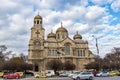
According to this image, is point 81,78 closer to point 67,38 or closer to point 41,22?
point 67,38

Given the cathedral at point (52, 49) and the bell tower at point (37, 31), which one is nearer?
the cathedral at point (52, 49)

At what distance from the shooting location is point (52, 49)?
274 feet

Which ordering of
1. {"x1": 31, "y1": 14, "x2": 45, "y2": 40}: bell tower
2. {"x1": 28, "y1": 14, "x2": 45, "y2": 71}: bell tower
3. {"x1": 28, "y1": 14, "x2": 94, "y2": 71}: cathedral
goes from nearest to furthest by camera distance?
{"x1": 28, "y1": 14, "x2": 94, "y2": 71}: cathedral, {"x1": 28, "y1": 14, "x2": 45, "y2": 71}: bell tower, {"x1": 31, "y1": 14, "x2": 45, "y2": 40}: bell tower

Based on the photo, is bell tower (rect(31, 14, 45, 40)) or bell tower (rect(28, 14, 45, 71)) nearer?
bell tower (rect(28, 14, 45, 71))

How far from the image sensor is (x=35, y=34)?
281 feet

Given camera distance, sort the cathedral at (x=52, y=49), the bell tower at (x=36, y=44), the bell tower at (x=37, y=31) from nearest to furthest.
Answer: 1. the cathedral at (x=52, y=49)
2. the bell tower at (x=36, y=44)
3. the bell tower at (x=37, y=31)

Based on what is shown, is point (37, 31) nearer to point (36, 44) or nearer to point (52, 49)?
point (36, 44)

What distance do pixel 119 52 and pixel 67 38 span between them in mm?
24198

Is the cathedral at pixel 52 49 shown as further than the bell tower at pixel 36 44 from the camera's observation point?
No

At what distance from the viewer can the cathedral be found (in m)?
81.8

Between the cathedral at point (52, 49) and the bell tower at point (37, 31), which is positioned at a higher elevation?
the bell tower at point (37, 31)

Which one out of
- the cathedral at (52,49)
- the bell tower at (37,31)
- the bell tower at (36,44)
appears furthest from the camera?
the bell tower at (37,31)

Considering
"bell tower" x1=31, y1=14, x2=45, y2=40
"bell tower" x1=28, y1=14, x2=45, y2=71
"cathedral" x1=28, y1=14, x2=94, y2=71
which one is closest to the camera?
"cathedral" x1=28, y1=14, x2=94, y2=71

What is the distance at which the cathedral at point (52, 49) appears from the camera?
81.8 meters
